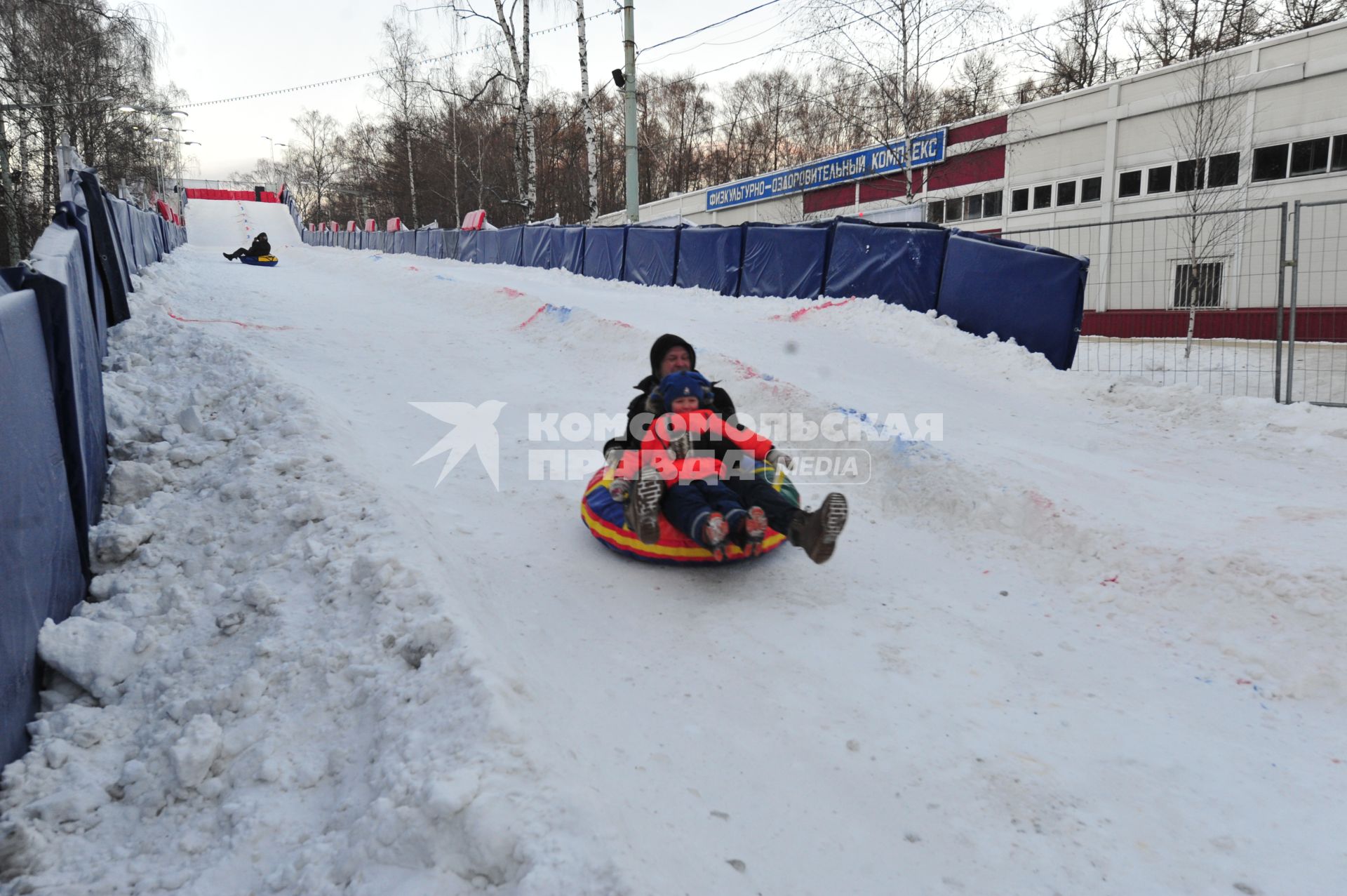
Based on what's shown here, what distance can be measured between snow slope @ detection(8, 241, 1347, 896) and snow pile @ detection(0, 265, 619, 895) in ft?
0.04

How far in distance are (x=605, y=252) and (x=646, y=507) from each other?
1418cm

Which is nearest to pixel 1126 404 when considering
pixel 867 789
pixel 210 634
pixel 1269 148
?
pixel 867 789

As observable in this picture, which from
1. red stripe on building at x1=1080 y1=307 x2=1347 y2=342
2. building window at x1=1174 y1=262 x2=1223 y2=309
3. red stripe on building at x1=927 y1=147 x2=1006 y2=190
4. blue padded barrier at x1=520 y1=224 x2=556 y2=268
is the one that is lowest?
red stripe on building at x1=1080 y1=307 x2=1347 y2=342

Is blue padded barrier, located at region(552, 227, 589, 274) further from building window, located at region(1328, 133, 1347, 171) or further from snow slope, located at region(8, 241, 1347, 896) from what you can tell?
building window, located at region(1328, 133, 1347, 171)

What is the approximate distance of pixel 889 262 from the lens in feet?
34.0

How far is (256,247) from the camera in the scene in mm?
19141

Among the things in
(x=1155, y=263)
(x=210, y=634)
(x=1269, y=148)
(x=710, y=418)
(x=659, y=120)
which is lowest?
(x=210, y=634)

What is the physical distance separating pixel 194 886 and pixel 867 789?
6.27 ft

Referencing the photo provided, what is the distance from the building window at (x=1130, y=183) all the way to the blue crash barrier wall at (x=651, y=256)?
10960 mm

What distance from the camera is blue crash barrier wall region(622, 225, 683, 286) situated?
1493 cm

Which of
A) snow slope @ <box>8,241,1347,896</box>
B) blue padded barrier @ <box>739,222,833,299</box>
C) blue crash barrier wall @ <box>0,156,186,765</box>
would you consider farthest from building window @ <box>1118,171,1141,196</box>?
blue crash barrier wall @ <box>0,156,186,765</box>

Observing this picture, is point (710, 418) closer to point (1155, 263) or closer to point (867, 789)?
point (867, 789)

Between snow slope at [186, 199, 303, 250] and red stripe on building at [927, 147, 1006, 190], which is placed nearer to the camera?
red stripe on building at [927, 147, 1006, 190]

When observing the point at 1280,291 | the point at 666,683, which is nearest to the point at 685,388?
the point at 666,683
